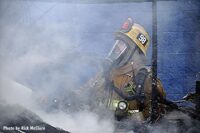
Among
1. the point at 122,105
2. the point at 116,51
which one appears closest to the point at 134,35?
the point at 116,51

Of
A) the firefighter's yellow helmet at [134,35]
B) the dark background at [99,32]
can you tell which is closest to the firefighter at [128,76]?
the firefighter's yellow helmet at [134,35]

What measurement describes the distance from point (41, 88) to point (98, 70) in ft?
3.67

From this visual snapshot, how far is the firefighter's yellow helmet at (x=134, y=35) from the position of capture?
619 cm

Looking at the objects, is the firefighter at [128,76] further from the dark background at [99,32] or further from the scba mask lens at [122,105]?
the dark background at [99,32]

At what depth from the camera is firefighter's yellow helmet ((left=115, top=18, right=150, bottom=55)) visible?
6188mm

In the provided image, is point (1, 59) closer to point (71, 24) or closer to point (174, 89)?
point (71, 24)

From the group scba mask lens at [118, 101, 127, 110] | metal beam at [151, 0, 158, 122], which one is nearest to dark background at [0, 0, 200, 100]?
metal beam at [151, 0, 158, 122]

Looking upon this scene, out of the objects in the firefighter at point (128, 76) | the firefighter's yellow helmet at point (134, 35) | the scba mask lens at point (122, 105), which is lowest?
the scba mask lens at point (122, 105)

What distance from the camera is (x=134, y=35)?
618 centimetres

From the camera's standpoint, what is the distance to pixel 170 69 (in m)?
6.27

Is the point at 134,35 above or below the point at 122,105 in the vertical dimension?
above

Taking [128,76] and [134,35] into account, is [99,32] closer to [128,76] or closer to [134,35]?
[134,35]

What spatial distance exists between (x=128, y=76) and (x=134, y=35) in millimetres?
765

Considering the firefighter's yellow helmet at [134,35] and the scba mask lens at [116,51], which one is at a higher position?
the firefighter's yellow helmet at [134,35]
